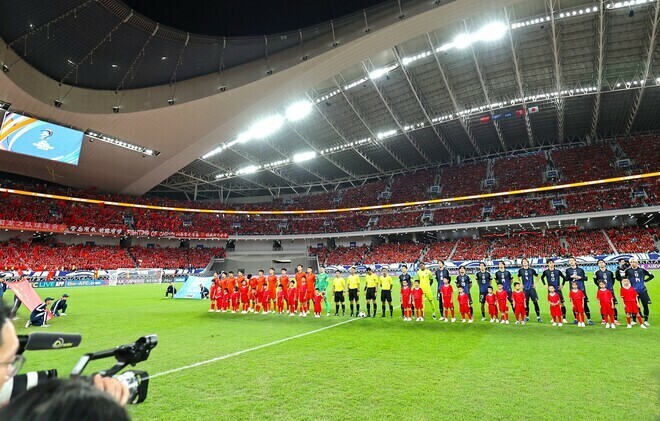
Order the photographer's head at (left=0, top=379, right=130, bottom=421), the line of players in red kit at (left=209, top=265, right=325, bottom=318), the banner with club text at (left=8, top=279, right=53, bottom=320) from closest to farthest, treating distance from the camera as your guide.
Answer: the photographer's head at (left=0, top=379, right=130, bottom=421) < the banner with club text at (left=8, top=279, right=53, bottom=320) < the line of players in red kit at (left=209, top=265, right=325, bottom=318)

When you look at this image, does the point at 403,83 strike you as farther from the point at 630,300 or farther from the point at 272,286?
the point at 630,300

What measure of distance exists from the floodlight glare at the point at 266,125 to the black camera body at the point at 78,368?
3064cm

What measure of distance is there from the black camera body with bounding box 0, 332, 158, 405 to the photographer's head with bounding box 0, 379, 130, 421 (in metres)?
0.69

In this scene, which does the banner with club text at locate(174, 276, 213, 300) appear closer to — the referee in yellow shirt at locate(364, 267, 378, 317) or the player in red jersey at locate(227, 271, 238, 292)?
the player in red jersey at locate(227, 271, 238, 292)

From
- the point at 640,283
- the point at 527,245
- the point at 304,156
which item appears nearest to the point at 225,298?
the point at 640,283

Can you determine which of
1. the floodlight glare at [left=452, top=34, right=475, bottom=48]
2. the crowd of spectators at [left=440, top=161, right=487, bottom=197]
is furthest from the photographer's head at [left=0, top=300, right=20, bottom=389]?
the crowd of spectators at [left=440, top=161, right=487, bottom=197]

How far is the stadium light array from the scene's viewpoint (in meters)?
28.6

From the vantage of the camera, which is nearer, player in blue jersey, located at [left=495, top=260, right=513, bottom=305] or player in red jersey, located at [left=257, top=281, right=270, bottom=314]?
player in blue jersey, located at [left=495, top=260, right=513, bottom=305]

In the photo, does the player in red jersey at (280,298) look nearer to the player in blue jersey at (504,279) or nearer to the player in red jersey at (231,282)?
the player in red jersey at (231,282)

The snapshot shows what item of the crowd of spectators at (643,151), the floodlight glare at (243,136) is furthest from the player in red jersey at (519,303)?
the crowd of spectators at (643,151)

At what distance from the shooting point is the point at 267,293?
14.9m

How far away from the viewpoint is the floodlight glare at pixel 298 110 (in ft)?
100

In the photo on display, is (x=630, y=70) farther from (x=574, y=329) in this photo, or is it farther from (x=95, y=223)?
(x=95, y=223)

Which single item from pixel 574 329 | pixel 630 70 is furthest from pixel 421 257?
pixel 574 329
